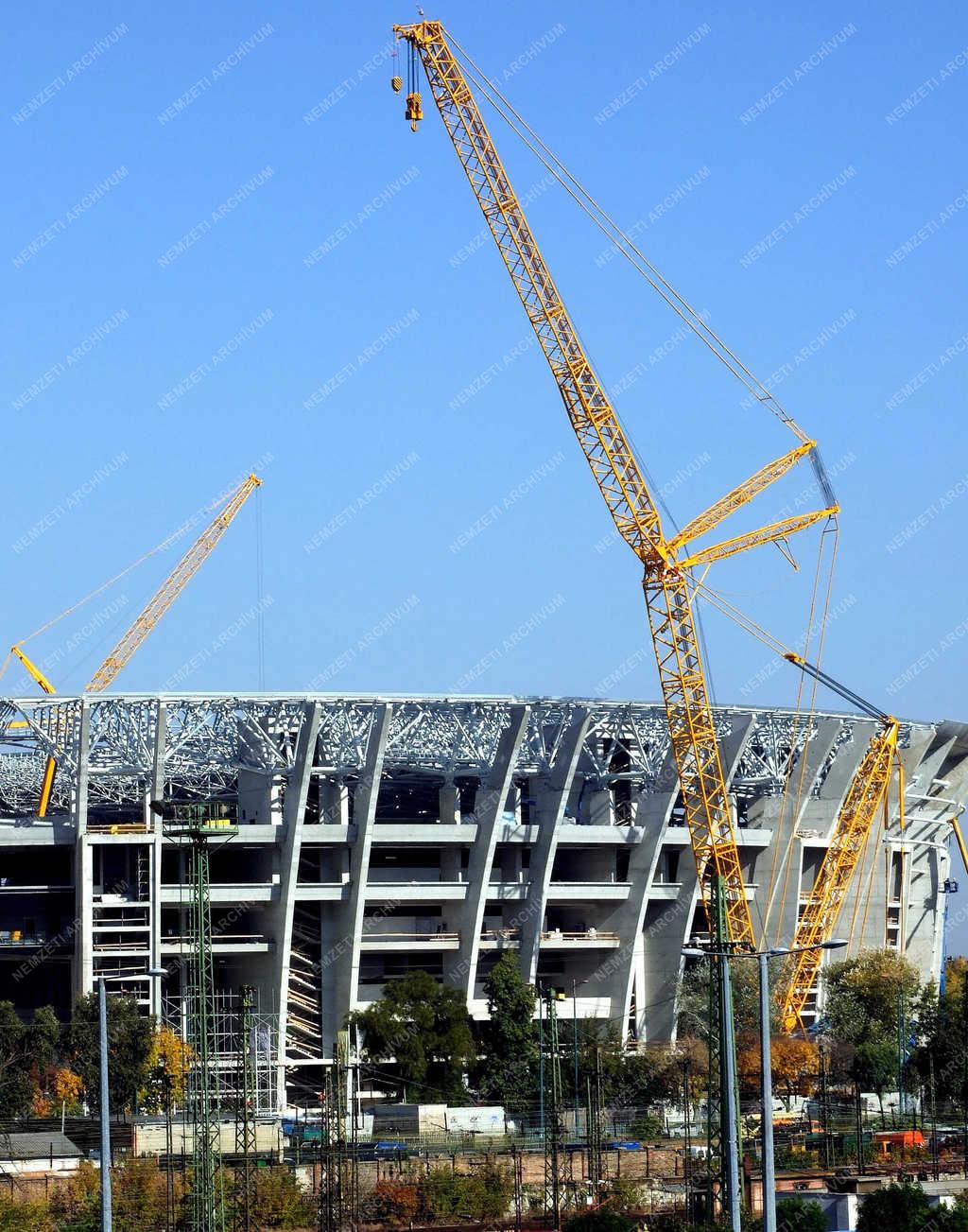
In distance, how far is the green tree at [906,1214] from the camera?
57.9m

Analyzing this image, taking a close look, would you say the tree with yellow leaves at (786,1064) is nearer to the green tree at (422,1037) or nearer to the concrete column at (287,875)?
the green tree at (422,1037)

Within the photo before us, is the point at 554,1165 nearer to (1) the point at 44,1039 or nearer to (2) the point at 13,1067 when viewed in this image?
(2) the point at 13,1067

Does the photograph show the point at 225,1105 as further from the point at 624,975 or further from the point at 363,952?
the point at 624,975

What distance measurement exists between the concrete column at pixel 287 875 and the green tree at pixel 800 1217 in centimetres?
5707

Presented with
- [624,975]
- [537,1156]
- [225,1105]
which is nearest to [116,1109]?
[225,1105]

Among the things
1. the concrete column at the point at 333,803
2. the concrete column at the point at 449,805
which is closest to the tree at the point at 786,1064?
the concrete column at the point at 449,805

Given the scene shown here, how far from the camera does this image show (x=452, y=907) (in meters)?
126

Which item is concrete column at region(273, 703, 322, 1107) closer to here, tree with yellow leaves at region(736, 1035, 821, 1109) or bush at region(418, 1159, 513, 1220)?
tree with yellow leaves at region(736, 1035, 821, 1109)

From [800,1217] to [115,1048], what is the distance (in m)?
51.2

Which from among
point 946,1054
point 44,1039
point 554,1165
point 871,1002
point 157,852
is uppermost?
point 157,852

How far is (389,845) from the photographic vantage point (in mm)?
126375

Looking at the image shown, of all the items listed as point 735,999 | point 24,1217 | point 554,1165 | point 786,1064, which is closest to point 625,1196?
point 554,1165

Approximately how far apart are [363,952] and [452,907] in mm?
7236

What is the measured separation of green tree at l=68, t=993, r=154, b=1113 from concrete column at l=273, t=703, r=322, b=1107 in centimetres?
1029
